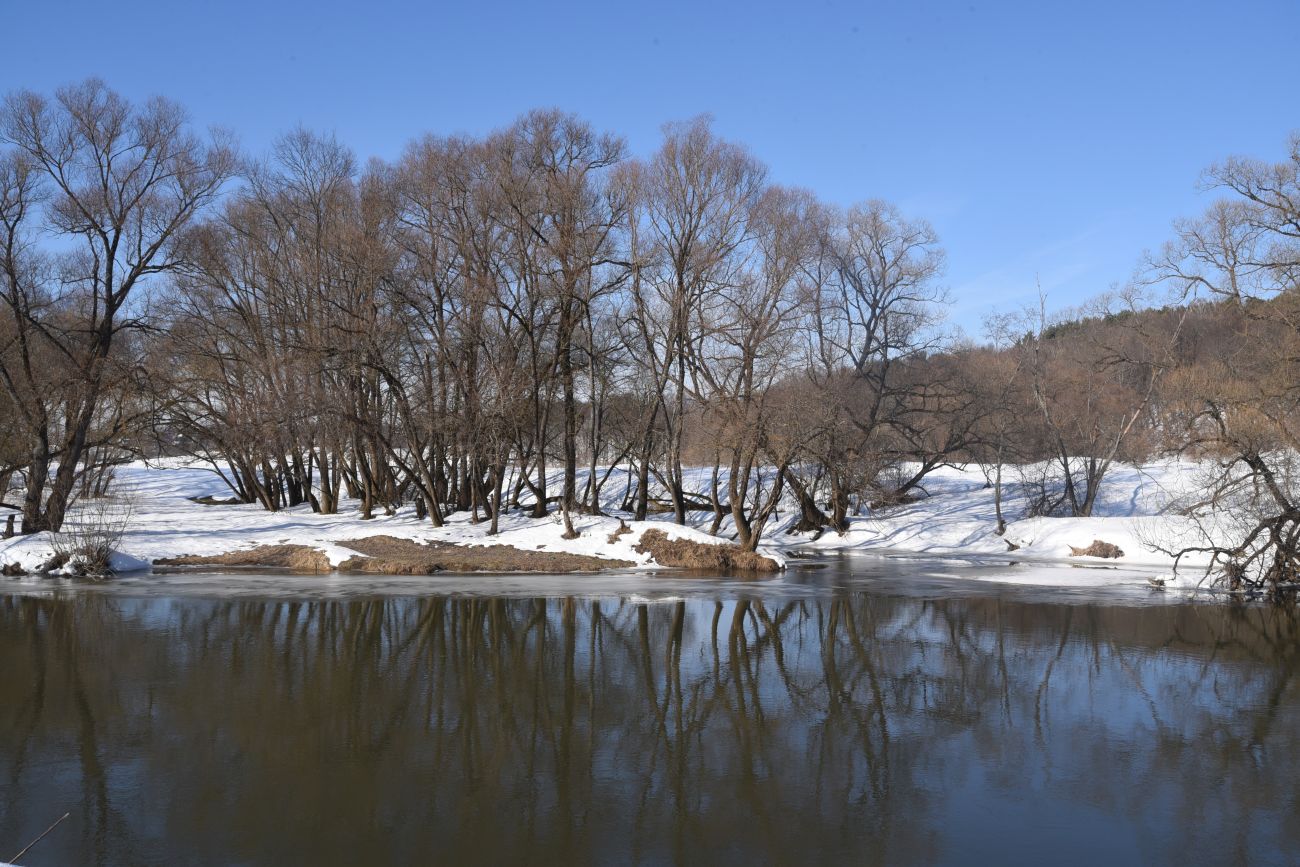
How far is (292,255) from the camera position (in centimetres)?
3869

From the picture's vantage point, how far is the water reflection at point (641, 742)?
7.94 meters

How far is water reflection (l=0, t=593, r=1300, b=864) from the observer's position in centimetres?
794

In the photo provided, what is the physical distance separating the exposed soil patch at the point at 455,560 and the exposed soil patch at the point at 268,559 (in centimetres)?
96

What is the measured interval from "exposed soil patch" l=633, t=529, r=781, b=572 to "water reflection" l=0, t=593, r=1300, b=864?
1098 cm

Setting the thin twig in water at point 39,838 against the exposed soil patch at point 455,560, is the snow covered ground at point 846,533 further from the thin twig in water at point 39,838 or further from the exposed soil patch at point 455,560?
the thin twig in water at point 39,838

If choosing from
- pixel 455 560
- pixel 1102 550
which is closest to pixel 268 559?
pixel 455 560

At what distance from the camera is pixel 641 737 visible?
10.8 meters

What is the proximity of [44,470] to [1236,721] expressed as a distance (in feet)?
101

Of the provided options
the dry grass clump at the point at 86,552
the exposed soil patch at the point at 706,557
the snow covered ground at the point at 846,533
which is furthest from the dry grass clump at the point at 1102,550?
the dry grass clump at the point at 86,552

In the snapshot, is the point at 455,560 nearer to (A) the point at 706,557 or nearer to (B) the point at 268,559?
(B) the point at 268,559

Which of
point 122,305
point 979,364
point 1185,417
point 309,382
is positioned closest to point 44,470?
point 122,305

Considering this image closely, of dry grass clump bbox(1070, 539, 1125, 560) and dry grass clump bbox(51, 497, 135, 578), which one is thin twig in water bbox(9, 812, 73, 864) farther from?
dry grass clump bbox(1070, 539, 1125, 560)

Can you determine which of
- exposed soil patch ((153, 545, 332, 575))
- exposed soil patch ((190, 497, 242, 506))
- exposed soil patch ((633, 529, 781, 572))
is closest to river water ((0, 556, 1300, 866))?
exposed soil patch ((153, 545, 332, 575))

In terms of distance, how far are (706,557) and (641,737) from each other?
18.8 meters
